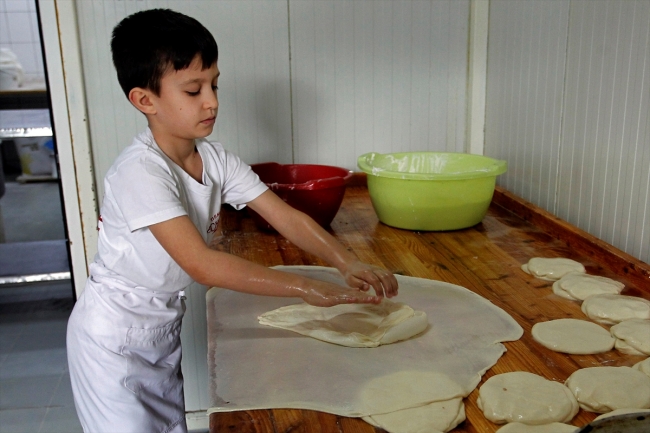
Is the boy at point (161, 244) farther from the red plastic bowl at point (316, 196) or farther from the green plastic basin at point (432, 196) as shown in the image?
the green plastic basin at point (432, 196)

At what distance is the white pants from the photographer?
1.27 m

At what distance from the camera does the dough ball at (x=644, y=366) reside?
1.00m

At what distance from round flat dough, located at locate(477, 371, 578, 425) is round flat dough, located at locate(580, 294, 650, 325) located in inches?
12.3

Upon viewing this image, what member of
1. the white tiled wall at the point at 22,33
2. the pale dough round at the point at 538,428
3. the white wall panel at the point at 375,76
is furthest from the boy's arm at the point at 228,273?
the white tiled wall at the point at 22,33

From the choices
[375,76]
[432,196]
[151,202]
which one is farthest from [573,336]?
[375,76]

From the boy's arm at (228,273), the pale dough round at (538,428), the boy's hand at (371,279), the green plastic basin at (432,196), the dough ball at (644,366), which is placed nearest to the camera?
the pale dough round at (538,428)

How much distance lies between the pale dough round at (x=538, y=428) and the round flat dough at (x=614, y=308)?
40 cm

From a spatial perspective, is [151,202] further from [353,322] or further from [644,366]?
[644,366]

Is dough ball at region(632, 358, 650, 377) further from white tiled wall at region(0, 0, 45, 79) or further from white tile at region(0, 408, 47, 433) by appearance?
→ white tiled wall at region(0, 0, 45, 79)

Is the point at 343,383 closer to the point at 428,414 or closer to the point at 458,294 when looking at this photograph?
the point at 428,414

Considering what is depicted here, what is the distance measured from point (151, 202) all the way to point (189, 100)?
0.70 ft

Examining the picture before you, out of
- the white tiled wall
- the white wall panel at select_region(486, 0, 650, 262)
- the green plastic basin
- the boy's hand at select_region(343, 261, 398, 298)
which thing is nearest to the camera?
the boy's hand at select_region(343, 261, 398, 298)

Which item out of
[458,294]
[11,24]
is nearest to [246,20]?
[458,294]

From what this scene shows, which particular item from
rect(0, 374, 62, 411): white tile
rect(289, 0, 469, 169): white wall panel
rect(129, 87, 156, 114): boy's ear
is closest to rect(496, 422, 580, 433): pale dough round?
rect(129, 87, 156, 114): boy's ear
